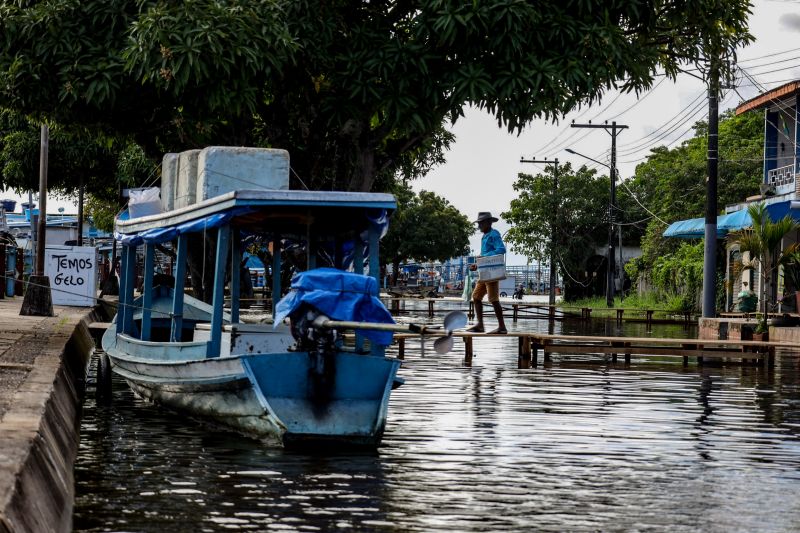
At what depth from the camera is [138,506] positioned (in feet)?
29.4

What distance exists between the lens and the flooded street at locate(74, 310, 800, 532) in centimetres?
869

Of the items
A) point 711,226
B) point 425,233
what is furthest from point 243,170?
point 425,233

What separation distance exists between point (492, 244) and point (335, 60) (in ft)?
12.3

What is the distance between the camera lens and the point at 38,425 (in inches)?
359

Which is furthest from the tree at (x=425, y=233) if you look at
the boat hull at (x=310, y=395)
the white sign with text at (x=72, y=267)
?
the boat hull at (x=310, y=395)

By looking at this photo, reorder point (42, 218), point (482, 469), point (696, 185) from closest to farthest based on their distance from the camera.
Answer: point (482, 469)
point (42, 218)
point (696, 185)

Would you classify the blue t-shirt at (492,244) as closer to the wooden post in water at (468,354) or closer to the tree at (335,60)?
the tree at (335,60)

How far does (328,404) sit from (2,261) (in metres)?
20.0

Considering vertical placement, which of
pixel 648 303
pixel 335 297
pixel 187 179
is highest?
pixel 187 179

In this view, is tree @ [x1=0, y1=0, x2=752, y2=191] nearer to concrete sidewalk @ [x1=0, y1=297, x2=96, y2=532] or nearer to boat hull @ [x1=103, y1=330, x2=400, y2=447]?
concrete sidewalk @ [x1=0, y1=297, x2=96, y2=532]

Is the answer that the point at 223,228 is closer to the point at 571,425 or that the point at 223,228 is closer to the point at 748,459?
the point at 571,425

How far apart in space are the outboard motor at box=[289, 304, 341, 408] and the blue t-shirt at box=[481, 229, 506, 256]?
8.19 metres

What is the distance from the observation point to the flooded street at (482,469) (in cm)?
869

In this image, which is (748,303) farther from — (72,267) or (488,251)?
(72,267)
